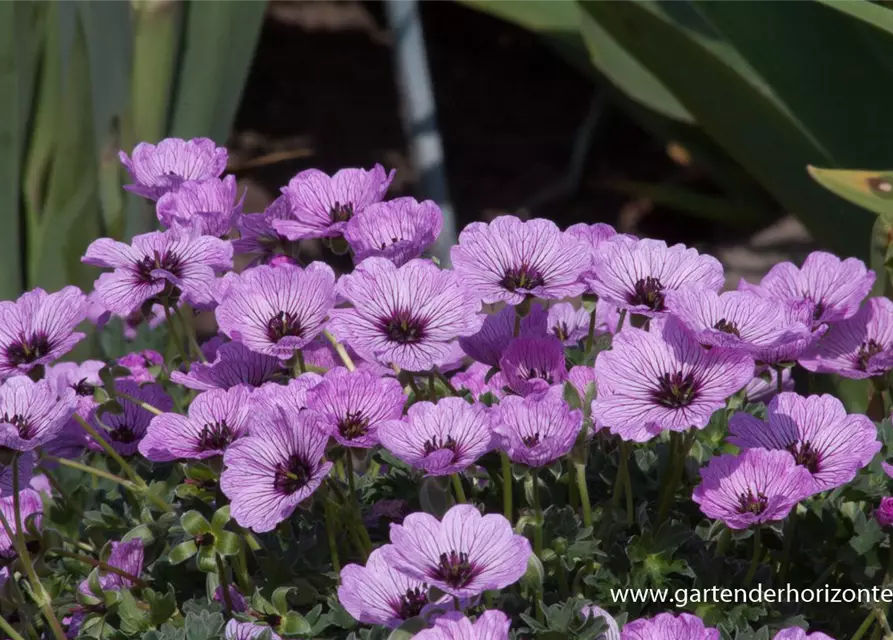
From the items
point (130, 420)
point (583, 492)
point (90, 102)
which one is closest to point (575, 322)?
point (583, 492)

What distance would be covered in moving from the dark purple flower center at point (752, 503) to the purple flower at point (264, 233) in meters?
0.34

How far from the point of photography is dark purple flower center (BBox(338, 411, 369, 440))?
68 centimetres

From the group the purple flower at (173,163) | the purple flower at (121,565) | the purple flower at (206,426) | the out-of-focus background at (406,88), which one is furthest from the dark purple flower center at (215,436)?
the out-of-focus background at (406,88)

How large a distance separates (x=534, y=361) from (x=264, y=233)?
21 cm

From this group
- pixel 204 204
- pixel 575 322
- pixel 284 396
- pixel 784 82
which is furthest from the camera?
pixel 784 82

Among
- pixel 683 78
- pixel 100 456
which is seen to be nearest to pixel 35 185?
pixel 100 456

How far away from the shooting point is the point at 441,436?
674 mm

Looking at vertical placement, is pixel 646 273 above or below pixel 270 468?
above

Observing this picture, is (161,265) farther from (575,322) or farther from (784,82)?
(784,82)

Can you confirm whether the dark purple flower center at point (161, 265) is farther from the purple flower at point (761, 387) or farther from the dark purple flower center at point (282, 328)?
the purple flower at point (761, 387)

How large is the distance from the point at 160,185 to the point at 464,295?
0.82 ft

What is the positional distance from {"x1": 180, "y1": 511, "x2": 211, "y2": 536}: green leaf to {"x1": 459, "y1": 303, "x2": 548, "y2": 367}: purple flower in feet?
0.68

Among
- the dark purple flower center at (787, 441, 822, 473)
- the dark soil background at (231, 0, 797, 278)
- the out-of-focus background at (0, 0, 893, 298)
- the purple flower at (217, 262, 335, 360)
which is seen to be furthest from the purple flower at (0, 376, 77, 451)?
the dark soil background at (231, 0, 797, 278)

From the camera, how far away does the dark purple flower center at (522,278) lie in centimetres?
74
